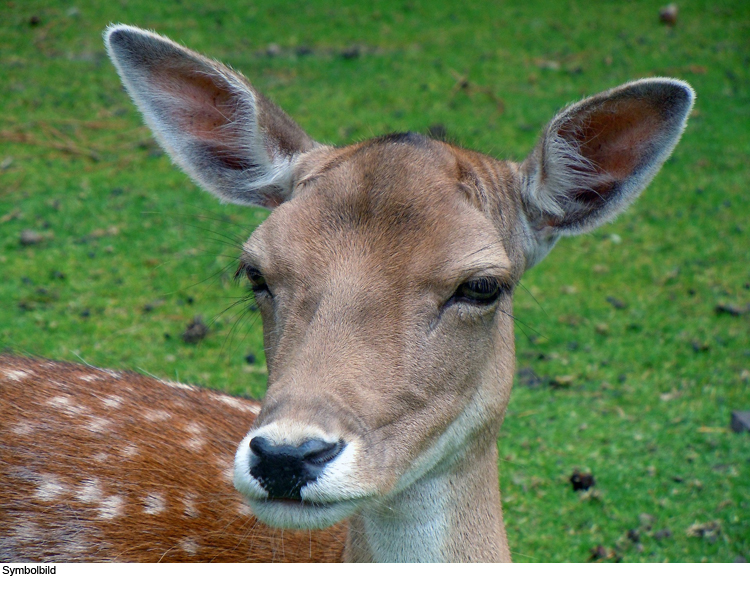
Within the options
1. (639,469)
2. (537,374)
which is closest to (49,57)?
(537,374)

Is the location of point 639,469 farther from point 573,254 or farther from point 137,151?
point 137,151

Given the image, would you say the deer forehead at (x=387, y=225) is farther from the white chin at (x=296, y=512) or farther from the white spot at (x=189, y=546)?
the white spot at (x=189, y=546)

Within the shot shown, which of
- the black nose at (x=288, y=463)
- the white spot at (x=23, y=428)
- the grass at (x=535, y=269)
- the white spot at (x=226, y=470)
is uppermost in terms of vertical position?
the black nose at (x=288, y=463)

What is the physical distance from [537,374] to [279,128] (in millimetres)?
3310

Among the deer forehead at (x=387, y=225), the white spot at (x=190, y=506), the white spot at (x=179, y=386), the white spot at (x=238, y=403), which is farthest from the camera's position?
the white spot at (x=179, y=386)

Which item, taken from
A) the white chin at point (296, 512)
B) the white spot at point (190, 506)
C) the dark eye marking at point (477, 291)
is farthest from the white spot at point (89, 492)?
the dark eye marking at point (477, 291)

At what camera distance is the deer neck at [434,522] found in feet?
10.1

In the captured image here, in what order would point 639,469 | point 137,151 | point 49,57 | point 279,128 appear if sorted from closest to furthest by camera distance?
point 279,128
point 639,469
point 137,151
point 49,57

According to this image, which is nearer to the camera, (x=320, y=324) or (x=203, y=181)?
(x=320, y=324)

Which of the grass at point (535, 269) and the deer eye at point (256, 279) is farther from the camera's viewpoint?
the grass at point (535, 269)

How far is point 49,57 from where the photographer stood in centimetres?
1091

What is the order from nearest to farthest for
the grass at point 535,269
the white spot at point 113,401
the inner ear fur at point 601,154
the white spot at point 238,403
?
the inner ear fur at point 601,154, the white spot at point 113,401, the white spot at point 238,403, the grass at point 535,269

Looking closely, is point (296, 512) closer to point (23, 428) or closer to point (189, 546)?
point (189, 546)

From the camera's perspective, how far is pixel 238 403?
4262mm
